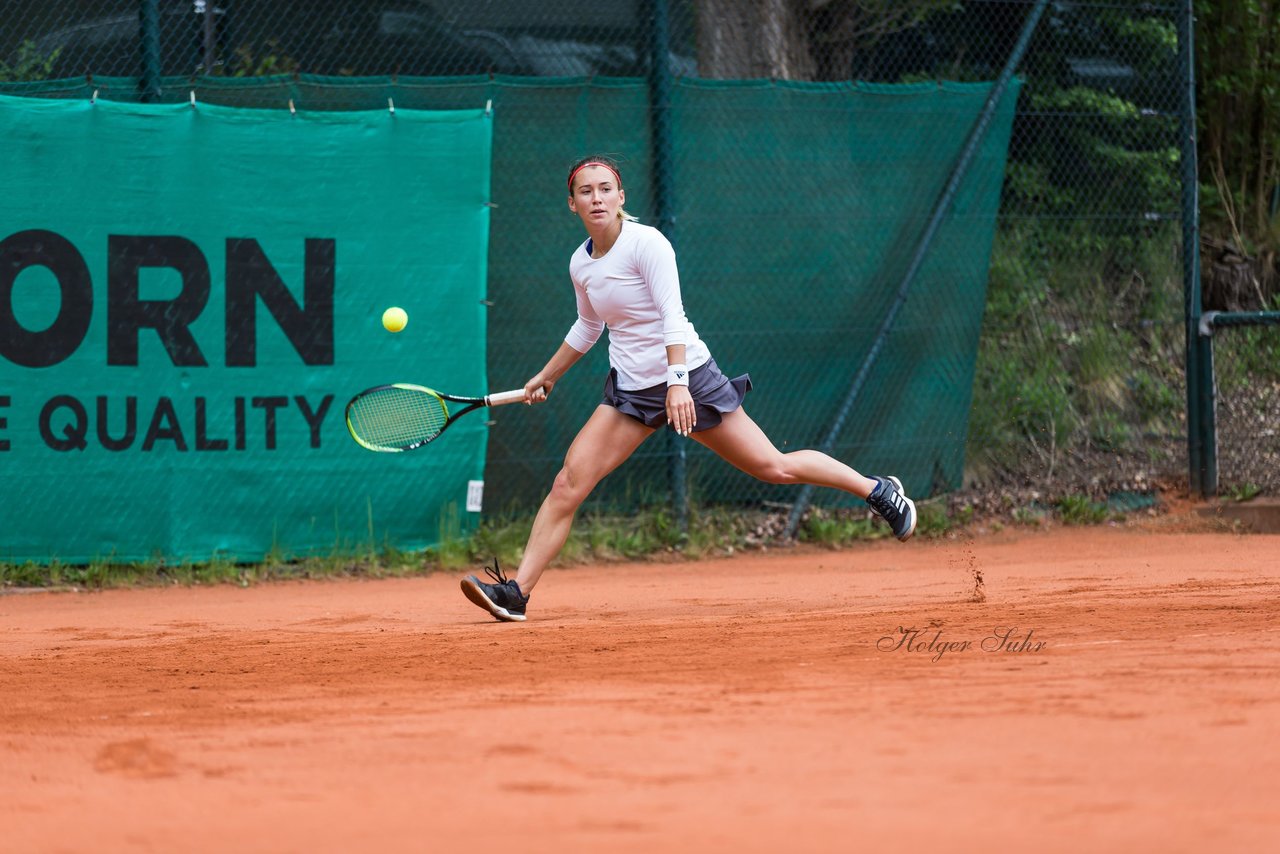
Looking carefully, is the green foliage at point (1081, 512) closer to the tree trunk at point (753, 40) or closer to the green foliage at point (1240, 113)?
the green foliage at point (1240, 113)

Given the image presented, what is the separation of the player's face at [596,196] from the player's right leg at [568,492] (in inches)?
29.1

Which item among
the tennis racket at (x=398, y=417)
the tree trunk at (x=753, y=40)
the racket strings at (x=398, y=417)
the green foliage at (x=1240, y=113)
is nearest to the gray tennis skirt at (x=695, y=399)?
the tennis racket at (x=398, y=417)

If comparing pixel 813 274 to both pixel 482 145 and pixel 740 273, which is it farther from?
pixel 482 145

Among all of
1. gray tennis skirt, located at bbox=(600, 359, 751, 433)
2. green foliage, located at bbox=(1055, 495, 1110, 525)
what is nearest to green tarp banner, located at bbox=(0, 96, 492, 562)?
gray tennis skirt, located at bbox=(600, 359, 751, 433)

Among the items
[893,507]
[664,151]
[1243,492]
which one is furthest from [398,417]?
[1243,492]

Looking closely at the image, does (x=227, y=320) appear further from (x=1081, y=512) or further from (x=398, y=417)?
(x=1081, y=512)

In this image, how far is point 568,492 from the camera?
5.50m

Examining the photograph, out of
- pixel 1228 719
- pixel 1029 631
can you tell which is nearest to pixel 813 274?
pixel 1029 631

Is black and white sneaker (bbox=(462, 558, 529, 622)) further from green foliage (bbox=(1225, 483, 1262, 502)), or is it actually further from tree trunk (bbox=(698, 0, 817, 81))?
green foliage (bbox=(1225, 483, 1262, 502))

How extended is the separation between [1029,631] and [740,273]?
3.65 metres

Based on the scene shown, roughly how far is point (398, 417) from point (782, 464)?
1.63 metres

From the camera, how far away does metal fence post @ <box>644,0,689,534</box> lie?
781 centimetres

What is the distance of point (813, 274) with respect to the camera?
322 inches

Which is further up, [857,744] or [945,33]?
[945,33]
